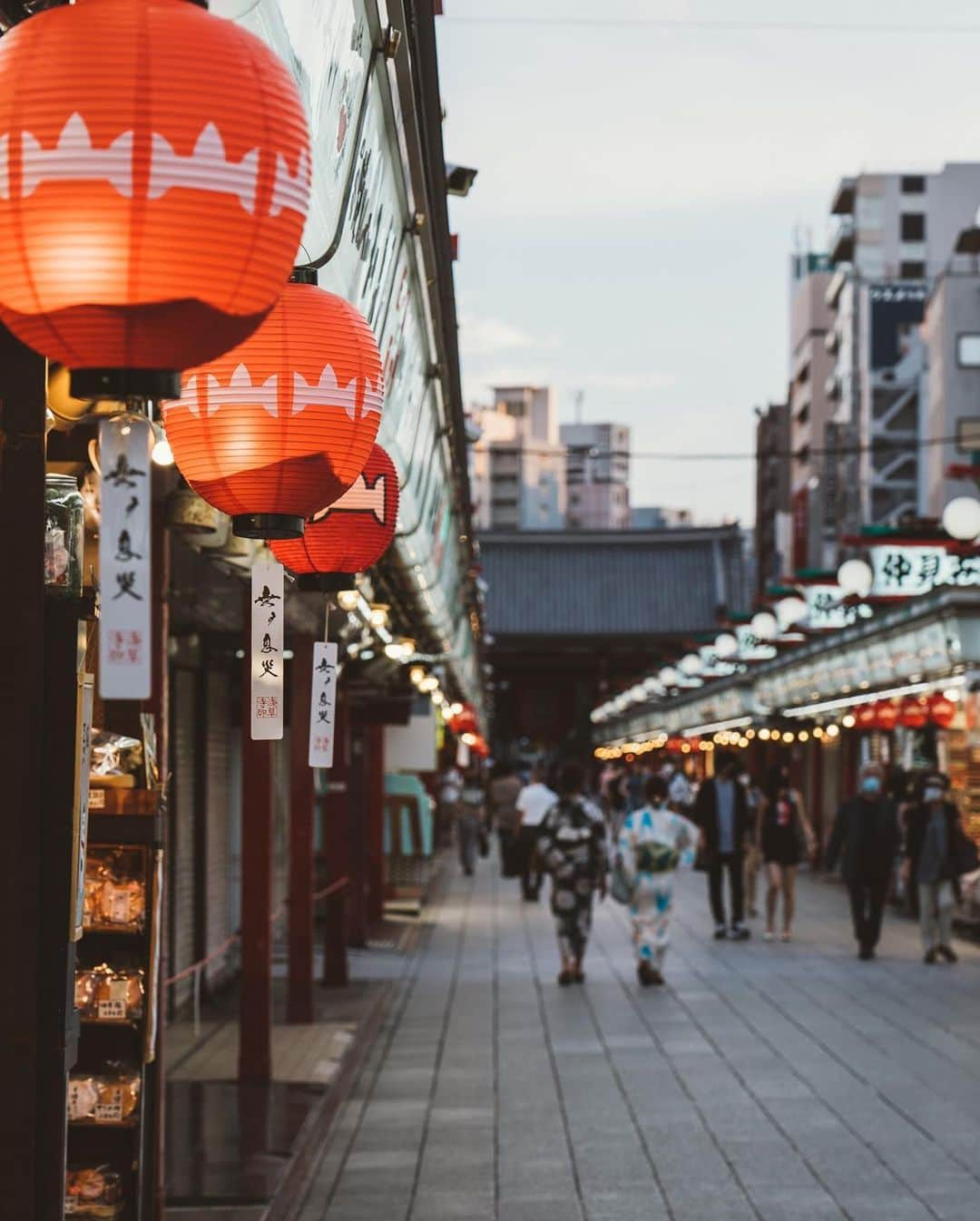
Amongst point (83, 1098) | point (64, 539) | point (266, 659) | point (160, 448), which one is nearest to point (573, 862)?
point (83, 1098)

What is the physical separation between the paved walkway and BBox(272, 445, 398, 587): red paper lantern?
128 inches

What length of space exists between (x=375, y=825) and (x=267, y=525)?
1959 cm

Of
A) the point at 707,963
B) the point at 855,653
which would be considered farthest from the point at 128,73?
the point at 855,653

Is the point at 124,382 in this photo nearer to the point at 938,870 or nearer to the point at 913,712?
the point at 938,870

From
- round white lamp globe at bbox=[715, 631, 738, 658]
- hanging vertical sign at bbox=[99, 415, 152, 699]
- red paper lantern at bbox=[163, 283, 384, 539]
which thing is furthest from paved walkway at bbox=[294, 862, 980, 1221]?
round white lamp globe at bbox=[715, 631, 738, 658]

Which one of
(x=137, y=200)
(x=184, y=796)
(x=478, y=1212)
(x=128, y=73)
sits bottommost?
(x=478, y=1212)

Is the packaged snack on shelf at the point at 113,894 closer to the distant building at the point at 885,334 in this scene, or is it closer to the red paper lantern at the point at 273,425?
the red paper lantern at the point at 273,425

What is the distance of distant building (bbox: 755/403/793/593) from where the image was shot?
69.7 metres

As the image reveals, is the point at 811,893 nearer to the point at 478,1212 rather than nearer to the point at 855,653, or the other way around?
the point at 855,653

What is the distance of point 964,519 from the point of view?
18.9 meters

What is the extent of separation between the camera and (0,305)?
3.65 meters

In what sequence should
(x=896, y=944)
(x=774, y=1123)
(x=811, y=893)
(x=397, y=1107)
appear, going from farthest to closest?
(x=811, y=893), (x=896, y=944), (x=397, y=1107), (x=774, y=1123)

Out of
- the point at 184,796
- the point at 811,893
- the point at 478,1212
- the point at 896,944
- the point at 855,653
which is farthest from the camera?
the point at 811,893

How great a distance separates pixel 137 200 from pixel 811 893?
27.7 meters
